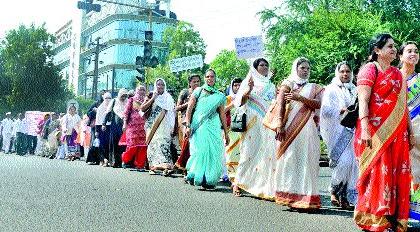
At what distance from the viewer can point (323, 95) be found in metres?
7.30

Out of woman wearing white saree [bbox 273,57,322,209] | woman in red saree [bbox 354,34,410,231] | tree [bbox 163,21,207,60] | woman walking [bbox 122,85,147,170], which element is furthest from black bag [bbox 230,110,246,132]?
tree [bbox 163,21,207,60]

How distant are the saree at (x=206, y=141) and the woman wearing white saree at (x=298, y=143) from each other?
2011 millimetres

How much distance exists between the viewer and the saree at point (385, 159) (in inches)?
204

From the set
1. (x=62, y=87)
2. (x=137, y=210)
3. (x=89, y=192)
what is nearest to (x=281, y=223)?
(x=137, y=210)

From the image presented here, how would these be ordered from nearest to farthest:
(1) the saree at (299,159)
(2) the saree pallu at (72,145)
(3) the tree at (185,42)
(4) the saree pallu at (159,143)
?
(1) the saree at (299,159) → (4) the saree pallu at (159,143) → (2) the saree pallu at (72,145) → (3) the tree at (185,42)

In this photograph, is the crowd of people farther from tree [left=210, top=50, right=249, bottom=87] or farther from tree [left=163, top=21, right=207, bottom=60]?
tree [left=210, top=50, right=249, bottom=87]

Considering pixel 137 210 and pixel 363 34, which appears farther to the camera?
pixel 363 34

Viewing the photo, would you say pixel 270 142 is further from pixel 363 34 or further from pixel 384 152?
pixel 363 34

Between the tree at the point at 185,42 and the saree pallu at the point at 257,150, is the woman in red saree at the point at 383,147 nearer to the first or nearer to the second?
the saree pallu at the point at 257,150

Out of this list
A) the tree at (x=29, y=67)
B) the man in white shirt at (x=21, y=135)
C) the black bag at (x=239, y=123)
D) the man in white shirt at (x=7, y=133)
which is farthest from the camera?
the tree at (x=29, y=67)

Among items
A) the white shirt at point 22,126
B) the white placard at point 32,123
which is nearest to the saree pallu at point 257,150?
the white placard at point 32,123

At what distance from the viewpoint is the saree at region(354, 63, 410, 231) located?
17.0ft

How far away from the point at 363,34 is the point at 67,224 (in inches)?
1201

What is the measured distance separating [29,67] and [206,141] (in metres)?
47.3
